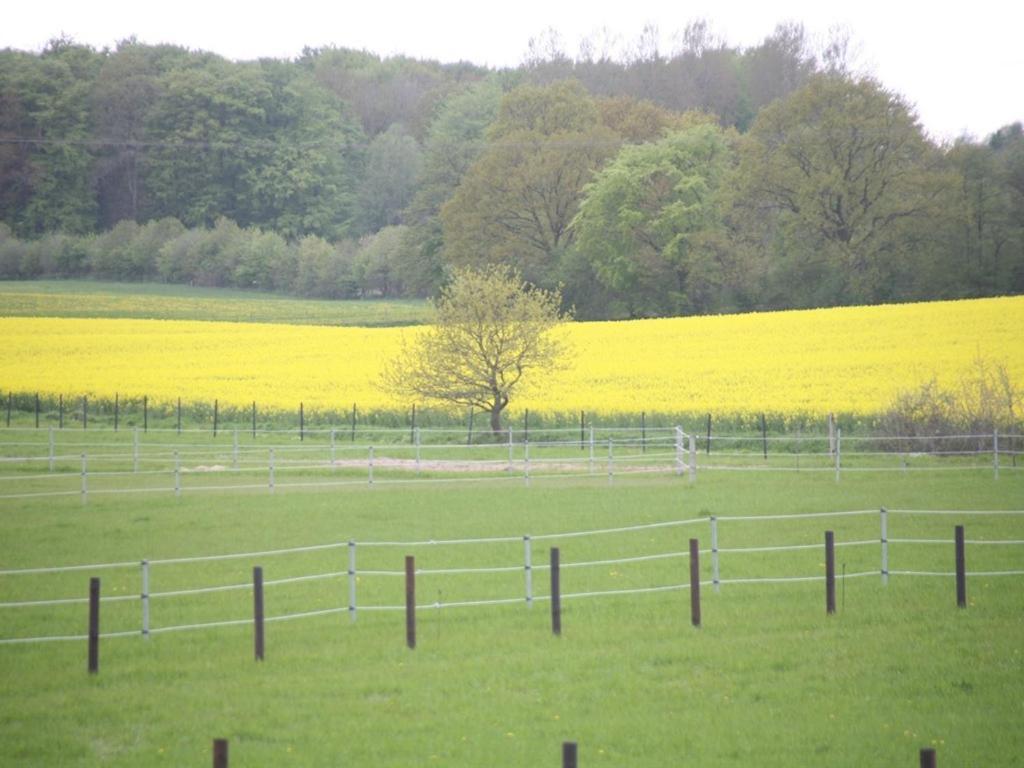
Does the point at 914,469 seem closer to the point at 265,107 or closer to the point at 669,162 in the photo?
the point at 669,162

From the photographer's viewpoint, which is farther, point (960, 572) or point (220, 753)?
point (960, 572)

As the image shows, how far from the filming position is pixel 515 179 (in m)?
79.0

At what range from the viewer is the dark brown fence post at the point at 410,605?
1370cm

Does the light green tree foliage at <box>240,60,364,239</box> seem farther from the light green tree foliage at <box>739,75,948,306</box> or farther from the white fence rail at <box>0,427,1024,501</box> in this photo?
the white fence rail at <box>0,427,1024,501</box>

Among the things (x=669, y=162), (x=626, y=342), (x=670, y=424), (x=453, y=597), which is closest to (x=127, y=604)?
(x=453, y=597)

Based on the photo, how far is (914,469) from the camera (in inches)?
1259

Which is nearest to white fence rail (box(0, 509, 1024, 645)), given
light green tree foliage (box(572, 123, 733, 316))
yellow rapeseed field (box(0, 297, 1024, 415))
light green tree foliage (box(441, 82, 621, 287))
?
yellow rapeseed field (box(0, 297, 1024, 415))

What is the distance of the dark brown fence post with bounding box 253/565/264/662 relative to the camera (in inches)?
524

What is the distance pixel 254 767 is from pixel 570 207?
72186 millimetres

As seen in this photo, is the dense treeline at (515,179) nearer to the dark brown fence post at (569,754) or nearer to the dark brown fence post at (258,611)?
the dark brown fence post at (258,611)

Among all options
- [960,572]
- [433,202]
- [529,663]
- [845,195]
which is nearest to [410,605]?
[529,663]

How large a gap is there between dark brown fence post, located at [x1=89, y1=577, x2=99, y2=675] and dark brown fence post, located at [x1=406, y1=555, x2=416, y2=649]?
2972mm

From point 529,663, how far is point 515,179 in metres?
67.3

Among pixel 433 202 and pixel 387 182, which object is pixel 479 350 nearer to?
pixel 433 202
